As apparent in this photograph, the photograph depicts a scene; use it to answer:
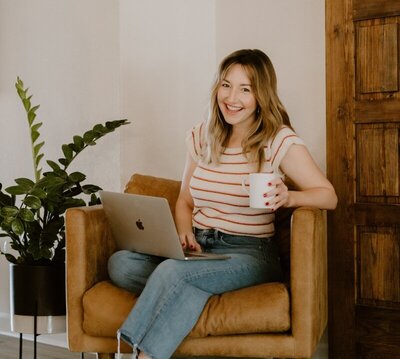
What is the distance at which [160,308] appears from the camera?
1753 millimetres

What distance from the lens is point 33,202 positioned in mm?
2344

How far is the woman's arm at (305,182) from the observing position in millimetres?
1935

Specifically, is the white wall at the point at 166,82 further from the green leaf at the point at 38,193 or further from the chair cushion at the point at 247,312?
the chair cushion at the point at 247,312

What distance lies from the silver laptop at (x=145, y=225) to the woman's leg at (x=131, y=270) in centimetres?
4

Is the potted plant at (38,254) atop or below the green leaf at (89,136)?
below

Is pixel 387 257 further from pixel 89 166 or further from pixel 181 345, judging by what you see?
pixel 89 166

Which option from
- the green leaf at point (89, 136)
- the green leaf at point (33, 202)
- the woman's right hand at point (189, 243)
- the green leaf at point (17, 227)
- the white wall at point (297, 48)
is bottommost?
the woman's right hand at point (189, 243)

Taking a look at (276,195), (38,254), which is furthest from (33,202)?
(276,195)

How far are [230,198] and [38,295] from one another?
36.1 inches

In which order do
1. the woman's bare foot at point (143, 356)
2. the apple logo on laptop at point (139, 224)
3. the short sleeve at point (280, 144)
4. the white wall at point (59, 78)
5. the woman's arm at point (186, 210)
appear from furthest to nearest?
1. the white wall at point (59, 78)
2. the woman's arm at point (186, 210)
3. the short sleeve at point (280, 144)
4. the apple logo on laptop at point (139, 224)
5. the woman's bare foot at point (143, 356)

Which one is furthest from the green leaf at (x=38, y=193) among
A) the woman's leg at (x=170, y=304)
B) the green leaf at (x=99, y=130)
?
the woman's leg at (x=170, y=304)

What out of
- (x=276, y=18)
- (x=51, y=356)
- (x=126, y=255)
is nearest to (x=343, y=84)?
(x=276, y=18)

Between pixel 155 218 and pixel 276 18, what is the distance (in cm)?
→ 126

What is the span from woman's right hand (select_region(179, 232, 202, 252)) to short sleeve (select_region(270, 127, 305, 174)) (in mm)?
363
